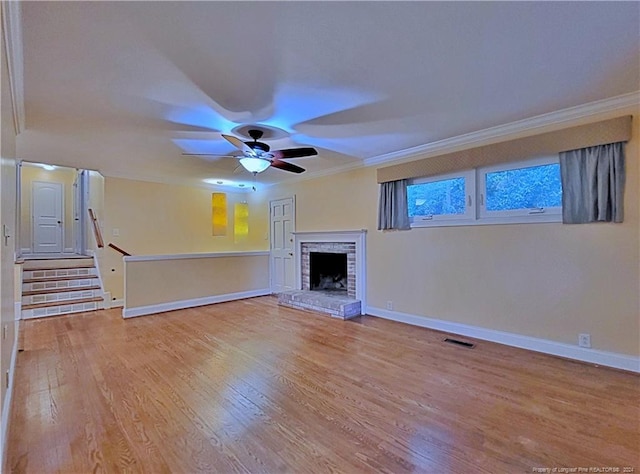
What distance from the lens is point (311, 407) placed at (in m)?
2.28

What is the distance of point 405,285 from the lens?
15.0ft

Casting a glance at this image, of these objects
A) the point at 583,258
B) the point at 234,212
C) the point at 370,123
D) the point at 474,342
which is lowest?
the point at 474,342

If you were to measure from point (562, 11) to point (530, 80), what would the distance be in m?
0.84

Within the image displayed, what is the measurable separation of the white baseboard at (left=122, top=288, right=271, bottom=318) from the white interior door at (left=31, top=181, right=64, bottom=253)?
4.33m

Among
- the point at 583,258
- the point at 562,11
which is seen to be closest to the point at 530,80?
the point at 562,11

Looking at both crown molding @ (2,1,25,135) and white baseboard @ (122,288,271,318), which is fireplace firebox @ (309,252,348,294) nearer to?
white baseboard @ (122,288,271,318)

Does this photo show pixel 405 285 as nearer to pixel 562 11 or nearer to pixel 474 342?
pixel 474 342

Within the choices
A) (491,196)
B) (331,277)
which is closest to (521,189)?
(491,196)

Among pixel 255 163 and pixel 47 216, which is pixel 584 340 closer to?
pixel 255 163

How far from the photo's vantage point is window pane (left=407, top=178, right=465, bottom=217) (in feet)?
13.4

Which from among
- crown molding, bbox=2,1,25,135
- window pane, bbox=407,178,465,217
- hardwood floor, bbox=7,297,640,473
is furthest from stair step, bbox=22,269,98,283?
window pane, bbox=407,178,465,217

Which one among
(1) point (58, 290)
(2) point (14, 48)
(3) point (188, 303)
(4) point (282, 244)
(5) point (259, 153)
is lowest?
(3) point (188, 303)

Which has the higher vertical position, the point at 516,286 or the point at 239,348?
the point at 516,286

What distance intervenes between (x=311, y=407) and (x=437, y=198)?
3139 millimetres
